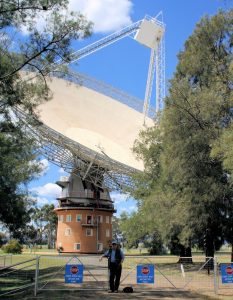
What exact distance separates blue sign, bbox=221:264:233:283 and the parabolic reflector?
25.2m

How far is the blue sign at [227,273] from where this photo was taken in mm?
15703

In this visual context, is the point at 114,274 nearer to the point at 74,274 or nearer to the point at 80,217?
the point at 74,274

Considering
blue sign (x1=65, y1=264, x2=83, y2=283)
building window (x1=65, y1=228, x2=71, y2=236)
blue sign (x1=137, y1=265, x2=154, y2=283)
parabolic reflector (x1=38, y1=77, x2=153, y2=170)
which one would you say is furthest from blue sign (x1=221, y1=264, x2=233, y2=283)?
building window (x1=65, y1=228, x2=71, y2=236)

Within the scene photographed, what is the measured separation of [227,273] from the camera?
15.8 meters

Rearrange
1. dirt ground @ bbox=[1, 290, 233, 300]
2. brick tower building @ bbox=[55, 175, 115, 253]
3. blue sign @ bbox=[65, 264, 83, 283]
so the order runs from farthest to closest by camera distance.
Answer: brick tower building @ bbox=[55, 175, 115, 253], blue sign @ bbox=[65, 264, 83, 283], dirt ground @ bbox=[1, 290, 233, 300]

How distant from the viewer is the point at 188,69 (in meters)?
26.8

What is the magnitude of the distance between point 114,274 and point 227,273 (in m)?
3.97

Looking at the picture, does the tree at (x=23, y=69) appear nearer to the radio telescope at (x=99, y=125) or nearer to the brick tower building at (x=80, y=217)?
the radio telescope at (x=99, y=125)

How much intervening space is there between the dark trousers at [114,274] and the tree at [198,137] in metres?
7.36

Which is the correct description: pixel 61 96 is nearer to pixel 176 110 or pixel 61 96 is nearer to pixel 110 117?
pixel 110 117

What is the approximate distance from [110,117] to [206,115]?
25450 millimetres

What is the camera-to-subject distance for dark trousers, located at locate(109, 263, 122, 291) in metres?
14.9

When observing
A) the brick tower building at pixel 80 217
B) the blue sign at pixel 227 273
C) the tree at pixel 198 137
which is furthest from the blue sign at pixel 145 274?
the brick tower building at pixel 80 217

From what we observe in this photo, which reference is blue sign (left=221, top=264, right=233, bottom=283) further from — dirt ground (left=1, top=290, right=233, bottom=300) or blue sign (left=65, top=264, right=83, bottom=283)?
blue sign (left=65, top=264, right=83, bottom=283)
